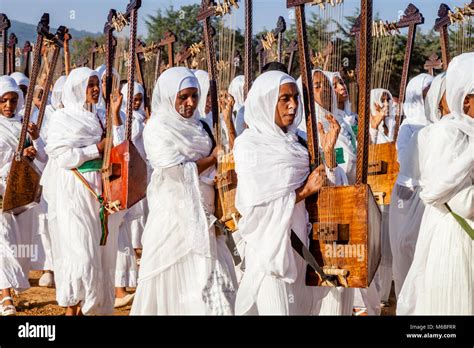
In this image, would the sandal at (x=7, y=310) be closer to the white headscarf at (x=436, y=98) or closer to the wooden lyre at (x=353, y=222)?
the wooden lyre at (x=353, y=222)

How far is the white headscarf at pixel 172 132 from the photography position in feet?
22.9

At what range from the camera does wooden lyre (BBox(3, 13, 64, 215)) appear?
861 cm

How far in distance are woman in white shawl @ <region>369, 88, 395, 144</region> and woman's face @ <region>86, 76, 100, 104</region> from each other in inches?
96.4

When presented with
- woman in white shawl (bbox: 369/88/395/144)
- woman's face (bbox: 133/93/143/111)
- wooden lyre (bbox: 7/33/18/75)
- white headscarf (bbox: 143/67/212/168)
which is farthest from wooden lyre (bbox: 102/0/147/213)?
wooden lyre (bbox: 7/33/18/75)

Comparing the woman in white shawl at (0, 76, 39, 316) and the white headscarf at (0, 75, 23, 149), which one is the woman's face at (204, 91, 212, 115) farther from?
the white headscarf at (0, 75, 23, 149)

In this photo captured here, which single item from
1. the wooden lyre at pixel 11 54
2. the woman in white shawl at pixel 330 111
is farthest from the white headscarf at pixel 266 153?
the wooden lyre at pixel 11 54

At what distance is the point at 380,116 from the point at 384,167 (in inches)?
17.8

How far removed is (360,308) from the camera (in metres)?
7.18

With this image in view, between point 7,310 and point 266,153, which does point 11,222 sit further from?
point 266,153

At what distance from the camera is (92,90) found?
8.28m

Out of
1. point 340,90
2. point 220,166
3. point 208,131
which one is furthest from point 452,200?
point 340,90

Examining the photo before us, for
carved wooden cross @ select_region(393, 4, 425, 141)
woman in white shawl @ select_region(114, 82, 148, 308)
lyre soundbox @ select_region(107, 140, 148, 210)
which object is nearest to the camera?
lyre soundbox @ select_region(107, 140, 148, 210)

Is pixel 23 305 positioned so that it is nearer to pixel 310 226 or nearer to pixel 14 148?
pixel 14 148

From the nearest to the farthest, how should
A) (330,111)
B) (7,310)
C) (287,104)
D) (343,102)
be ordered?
(287,104) → (330,111) → (7,310) → (343,102)
